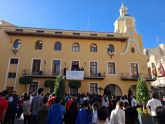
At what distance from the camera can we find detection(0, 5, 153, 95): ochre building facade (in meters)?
25.9

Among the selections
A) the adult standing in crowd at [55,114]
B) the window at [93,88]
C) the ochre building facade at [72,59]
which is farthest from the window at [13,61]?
the adult standing in crowd at [55,114]

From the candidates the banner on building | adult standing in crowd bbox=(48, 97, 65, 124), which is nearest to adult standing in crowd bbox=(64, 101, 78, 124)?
adult standing in crowd bbox=(48, 97, 65, 124)

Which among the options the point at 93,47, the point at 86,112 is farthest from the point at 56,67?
the point at 86,112

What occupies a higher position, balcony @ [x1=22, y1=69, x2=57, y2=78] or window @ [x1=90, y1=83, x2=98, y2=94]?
balcony @ [x1=22, y1=69, x2=57, y2=78]

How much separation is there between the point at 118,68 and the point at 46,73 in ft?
34.4

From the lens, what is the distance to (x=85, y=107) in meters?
5.83

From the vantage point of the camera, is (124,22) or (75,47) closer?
(75,47)

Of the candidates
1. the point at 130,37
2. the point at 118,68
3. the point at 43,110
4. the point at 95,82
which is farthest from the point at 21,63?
the point at 43,110

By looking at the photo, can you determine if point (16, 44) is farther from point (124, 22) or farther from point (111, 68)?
point (124, 22)

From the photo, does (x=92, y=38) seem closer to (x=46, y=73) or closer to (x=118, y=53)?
(x=118, y=53)

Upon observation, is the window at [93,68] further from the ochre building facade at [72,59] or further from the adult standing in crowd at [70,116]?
the adult standing in crowd at [70,116]

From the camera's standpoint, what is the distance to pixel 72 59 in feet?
90.6

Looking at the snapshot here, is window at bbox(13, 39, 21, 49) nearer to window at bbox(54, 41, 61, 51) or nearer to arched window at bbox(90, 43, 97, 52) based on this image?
window at bbox(54, 41, 61, 51)

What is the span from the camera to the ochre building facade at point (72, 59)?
2586 centimetres
